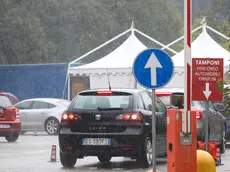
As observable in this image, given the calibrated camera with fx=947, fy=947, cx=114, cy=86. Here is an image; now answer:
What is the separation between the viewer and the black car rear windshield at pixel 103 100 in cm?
1864

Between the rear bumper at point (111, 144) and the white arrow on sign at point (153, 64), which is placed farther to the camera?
the rear bumper at point (111, 144)

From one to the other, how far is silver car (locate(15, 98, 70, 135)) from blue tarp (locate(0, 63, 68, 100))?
9.59 metres

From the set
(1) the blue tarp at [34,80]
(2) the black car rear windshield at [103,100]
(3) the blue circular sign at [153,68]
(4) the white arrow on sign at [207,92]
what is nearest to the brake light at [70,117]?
(2) the black car rear windshield at [103,100]

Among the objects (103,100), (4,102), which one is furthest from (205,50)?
(103,100)

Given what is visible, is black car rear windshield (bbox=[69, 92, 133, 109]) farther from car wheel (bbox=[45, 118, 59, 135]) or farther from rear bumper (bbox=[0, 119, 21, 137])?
car wheel (bbox=[45, 118, 59, 135])

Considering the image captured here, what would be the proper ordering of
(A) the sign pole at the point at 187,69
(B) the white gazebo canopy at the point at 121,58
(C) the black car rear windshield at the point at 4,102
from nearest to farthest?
(A) the sign pole at the point at 187,69 → (C) the black car rear windshield at the point at 4,102 → (B) the white gazebo canopy at the point at 121,58

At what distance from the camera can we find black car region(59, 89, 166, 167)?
18328 mm

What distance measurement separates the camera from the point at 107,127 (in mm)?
18344

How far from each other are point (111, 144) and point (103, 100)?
0.97m

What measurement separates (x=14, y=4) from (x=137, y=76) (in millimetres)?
48844

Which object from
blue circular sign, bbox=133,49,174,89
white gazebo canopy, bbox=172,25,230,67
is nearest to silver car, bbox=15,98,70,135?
white gazebo canopy, bbox=172,25,230,67

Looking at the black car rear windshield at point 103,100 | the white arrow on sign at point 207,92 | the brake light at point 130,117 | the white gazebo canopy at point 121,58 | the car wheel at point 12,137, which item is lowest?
the car wheel at point 12,137

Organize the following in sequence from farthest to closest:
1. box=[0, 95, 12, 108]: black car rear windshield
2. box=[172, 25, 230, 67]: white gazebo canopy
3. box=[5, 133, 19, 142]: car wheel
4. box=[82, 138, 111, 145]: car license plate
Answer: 1. box=[172, 25, 230, 67]: white gazebo canopy
2. box=[5, 133, 19, 142]: car wheel
3. box=[0, 95, 12, 108]: black car rear windshield
4. box=[82, 138, 111, 145]: car license plate

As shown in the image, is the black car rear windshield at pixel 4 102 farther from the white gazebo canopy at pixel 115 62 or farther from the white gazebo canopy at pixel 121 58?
the white gazebo canopy at pixel 121 58
